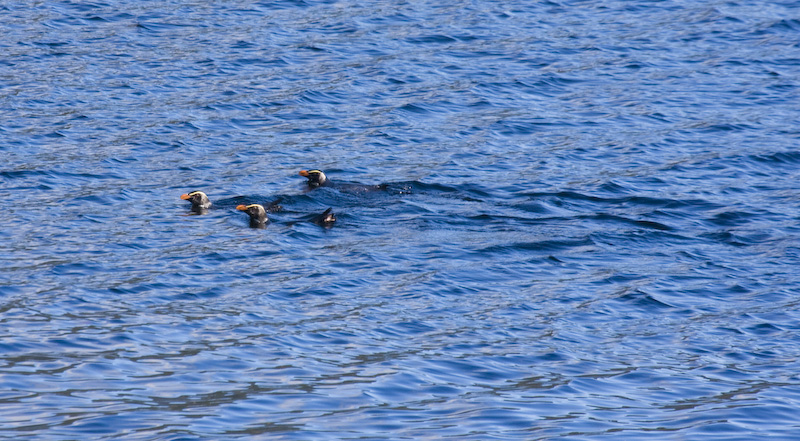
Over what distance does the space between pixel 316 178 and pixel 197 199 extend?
7.29 ft

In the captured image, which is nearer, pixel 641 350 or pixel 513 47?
pixel 641 350

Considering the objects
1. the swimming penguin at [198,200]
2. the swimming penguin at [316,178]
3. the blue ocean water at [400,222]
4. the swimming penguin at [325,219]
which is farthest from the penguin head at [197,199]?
the swimming penguin at [316,178]

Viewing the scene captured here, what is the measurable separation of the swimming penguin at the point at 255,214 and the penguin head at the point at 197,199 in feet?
2.00

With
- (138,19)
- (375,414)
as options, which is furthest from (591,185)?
(138,19)

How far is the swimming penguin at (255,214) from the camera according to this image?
1548 cm

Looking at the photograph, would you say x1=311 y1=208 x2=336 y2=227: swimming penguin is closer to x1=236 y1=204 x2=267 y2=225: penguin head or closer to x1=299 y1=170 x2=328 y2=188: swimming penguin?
x1=236 y1=204 x2=267 y2=225: penguin head

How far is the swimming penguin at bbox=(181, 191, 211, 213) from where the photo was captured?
51.8ft

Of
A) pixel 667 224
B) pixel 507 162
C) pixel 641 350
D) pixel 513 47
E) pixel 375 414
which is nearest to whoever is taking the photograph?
pixel 375 414

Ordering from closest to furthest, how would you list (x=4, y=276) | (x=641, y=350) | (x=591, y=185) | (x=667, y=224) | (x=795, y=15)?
(x=641, y=350) < (x=4, y=276) < (x=667, y=224) < (x=591, y=185) < (x=795, y=15)

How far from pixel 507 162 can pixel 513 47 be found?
8242 millimetres

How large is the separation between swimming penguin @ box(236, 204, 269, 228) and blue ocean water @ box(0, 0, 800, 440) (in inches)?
9.2

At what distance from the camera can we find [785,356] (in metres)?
11.3

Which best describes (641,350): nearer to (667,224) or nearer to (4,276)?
(667,224)

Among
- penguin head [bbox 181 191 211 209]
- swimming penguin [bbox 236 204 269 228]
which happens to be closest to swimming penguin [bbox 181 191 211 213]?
penguin head [bbox 181 191 211 209]
